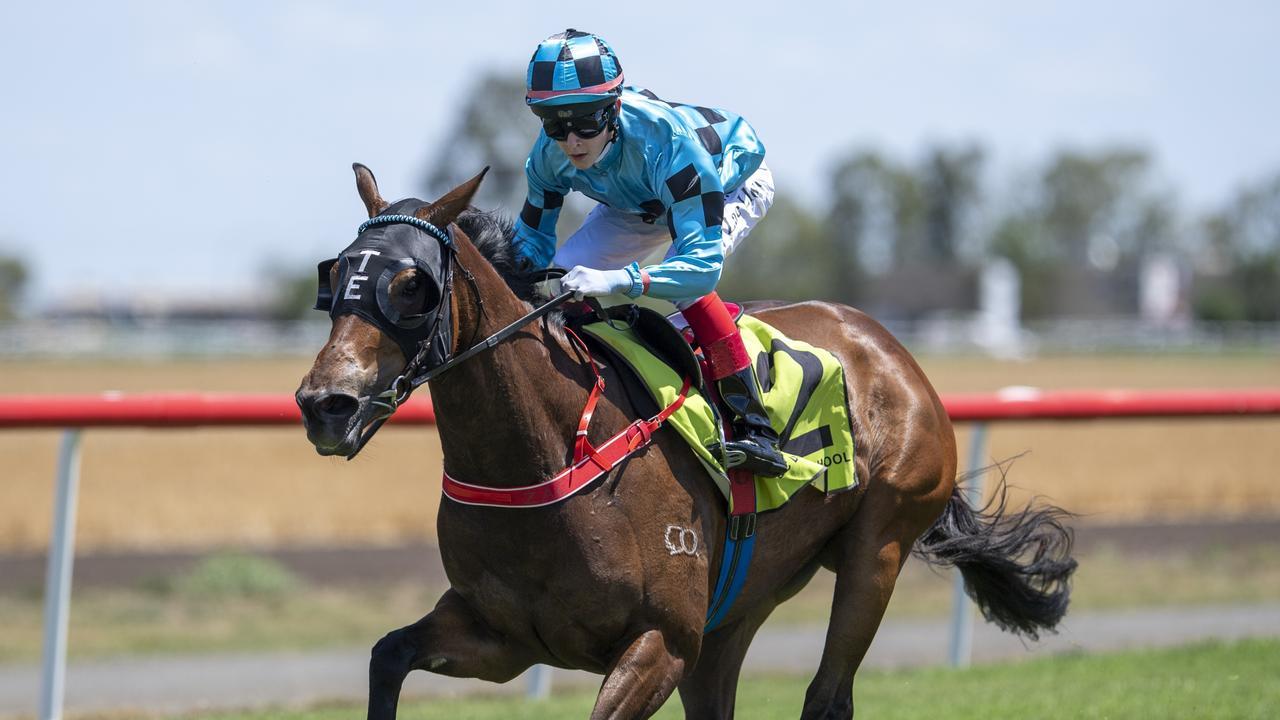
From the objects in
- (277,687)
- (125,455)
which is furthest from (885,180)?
(277,687)

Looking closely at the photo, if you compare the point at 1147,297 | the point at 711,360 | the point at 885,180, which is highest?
the point at 711,360

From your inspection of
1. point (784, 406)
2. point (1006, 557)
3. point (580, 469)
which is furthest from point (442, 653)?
point (1006, 557)

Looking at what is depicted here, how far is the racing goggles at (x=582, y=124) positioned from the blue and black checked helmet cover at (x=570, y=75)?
45mm

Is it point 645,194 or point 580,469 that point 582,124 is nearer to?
point 645,194

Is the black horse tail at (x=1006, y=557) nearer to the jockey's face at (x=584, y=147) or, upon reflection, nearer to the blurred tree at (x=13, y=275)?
the jockey's face at (x=584, y=147)

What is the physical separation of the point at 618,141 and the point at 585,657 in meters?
1.45

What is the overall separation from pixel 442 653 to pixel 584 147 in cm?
143

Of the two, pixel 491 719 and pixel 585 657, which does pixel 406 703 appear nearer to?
pixel 491 719

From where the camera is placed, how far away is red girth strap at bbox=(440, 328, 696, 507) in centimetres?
363

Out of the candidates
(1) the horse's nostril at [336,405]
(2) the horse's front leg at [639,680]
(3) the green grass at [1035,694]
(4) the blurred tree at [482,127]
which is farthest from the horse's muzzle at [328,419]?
(4) the blurred tree at [482,127]

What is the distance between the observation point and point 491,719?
19.4ft

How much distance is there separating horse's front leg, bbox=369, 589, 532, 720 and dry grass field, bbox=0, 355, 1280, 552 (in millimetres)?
4570

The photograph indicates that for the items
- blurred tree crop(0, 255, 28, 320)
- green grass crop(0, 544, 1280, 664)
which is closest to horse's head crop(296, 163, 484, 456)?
green grass crop(0, 544, 1280, 664)

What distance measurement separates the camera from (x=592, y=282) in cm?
363
